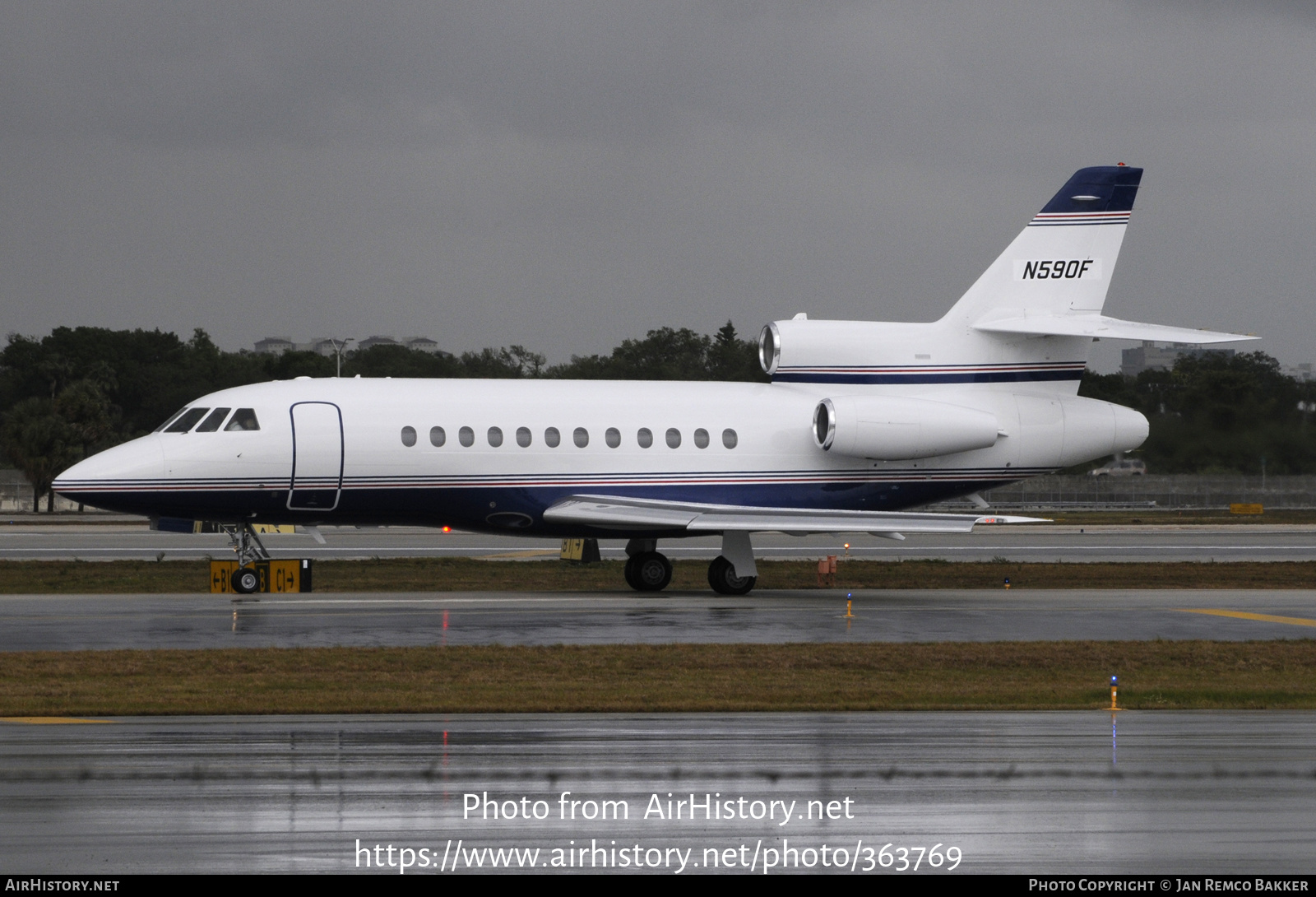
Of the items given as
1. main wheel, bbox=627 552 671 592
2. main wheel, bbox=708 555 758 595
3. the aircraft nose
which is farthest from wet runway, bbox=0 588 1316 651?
the aircraft nose

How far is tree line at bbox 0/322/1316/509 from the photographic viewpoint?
43250mm

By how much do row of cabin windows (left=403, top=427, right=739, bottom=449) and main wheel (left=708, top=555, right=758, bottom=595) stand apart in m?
2.44

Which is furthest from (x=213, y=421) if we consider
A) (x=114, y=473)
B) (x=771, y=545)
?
(x=771, y=545)

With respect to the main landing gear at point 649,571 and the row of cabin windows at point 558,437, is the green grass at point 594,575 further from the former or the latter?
the row of cabin windows at point 558,437

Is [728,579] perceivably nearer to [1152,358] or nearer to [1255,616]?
[1255,616]

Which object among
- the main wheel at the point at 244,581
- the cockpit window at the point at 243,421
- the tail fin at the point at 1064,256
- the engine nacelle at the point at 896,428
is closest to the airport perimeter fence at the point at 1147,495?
the tail fin at the point at 1064,256

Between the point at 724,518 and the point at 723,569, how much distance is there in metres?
1.49

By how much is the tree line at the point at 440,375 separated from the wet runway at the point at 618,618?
50.9ft

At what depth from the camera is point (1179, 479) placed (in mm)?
77375

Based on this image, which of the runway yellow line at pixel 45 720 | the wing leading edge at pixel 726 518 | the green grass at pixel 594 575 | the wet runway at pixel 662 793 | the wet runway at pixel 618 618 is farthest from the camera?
the green grass at pixel 594 575

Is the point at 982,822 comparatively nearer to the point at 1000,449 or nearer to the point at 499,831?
the point at 499,831

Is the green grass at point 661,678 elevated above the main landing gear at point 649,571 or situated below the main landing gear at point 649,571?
above

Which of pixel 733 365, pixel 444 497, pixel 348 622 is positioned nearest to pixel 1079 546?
pixel 444 497

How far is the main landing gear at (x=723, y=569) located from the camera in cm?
2772
